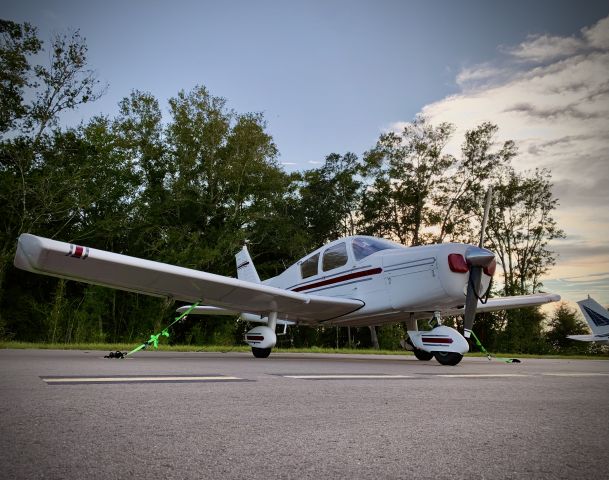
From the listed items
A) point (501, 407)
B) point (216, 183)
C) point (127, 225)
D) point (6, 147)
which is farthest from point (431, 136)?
point (501, 407)

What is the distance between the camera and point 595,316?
22.7 meters

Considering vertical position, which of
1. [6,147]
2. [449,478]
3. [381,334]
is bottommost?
[449,478]

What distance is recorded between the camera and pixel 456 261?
683cm

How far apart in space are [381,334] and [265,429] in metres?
18.8

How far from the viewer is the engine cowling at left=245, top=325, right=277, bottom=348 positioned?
311 inches

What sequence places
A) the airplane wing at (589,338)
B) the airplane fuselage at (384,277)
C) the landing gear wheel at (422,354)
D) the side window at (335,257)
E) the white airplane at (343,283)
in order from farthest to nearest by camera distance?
the airplane wing at (589,338) < the side window at (335,257) < the landing gear wheel at (422,354) < the airplane fuselage at (384,277) < the white airplane at (343,283)

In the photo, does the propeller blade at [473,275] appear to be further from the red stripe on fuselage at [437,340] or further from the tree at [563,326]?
the tree at [563,326]

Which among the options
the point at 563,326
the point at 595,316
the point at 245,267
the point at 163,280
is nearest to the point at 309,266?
the point at 245,267

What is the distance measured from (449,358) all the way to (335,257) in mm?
3006

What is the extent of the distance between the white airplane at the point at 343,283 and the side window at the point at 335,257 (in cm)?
2

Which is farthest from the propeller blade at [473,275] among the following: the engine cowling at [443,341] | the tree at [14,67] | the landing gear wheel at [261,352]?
the tree at [14,67]

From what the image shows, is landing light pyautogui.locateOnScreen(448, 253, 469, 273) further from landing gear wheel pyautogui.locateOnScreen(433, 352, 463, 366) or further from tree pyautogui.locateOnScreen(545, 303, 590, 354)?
tree pyautogui.locateOnScreen(545, 303, 590, 354)

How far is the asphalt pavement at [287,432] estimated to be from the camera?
1314 mm

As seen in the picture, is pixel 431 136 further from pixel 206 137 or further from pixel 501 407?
pixel 501 407
